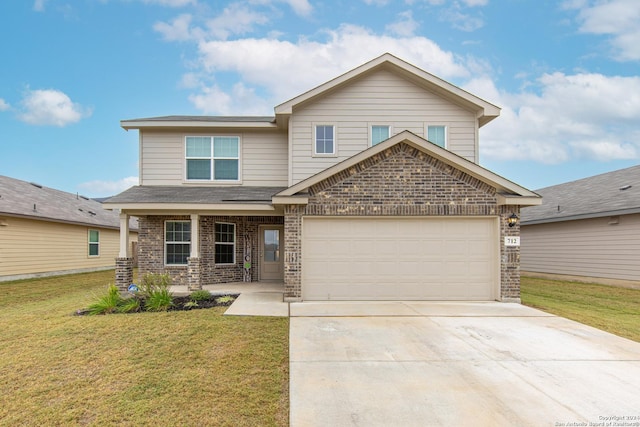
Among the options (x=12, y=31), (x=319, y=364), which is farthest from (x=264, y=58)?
(x=319, y=364)

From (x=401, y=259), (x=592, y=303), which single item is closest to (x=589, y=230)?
(x=592, y=303)

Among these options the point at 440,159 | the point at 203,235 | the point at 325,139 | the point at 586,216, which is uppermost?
the point at 325,139

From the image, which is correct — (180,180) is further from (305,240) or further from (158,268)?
(305,240)

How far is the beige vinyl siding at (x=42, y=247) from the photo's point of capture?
15.1m

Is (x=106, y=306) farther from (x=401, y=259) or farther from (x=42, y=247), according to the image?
(x=42, y=247)

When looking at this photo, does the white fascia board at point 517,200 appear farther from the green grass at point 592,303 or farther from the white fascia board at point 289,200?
the white fascia board at point 289,200

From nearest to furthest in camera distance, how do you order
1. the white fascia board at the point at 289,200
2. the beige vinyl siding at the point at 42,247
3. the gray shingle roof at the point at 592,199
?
the white fascia board at the point at 289,200, the gray shingle roof at the point at 592,199, the beige vinyl siding at the point at 42,247

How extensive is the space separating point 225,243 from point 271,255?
1757 mm

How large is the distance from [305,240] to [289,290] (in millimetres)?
1382

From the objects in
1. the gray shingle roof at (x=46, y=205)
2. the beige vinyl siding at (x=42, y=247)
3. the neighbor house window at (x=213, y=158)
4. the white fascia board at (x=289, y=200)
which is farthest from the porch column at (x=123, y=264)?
the beige vinyl siding at (x=42, y=247)

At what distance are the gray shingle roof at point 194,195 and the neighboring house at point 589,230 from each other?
40.9 ft

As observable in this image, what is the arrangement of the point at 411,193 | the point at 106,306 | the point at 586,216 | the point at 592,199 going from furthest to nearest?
the point at 592,199
the point at 586,216
the point at 411,193
the point at 106,306

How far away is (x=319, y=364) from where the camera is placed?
5234 millimetres

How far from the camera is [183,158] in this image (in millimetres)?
12953
